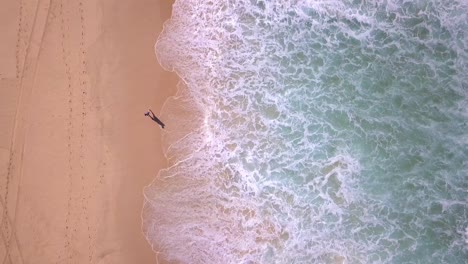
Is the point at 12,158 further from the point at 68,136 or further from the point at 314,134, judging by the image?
the point at 314,134

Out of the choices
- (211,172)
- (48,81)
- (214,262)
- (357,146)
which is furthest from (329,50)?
(48,81)

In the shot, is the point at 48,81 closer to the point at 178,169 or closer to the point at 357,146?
the point at 178,169

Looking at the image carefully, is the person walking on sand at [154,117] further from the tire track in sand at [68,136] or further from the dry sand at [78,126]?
the tire track in sand at [68,136]

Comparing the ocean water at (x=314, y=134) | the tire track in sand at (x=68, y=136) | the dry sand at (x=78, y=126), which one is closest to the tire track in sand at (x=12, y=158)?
the dry sand at (x=78, y=126)

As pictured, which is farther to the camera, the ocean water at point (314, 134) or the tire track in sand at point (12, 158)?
the tire track in sand at point (12, 158)
